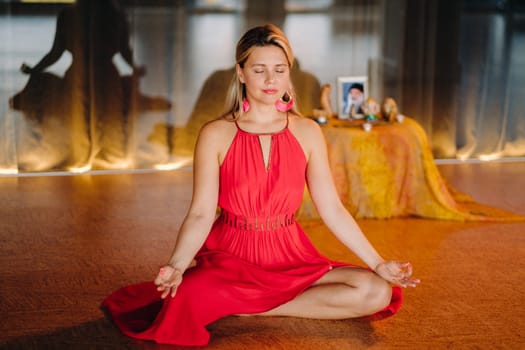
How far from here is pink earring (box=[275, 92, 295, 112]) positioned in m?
2.90

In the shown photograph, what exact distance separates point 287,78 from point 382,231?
1685mm

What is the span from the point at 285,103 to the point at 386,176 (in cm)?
175

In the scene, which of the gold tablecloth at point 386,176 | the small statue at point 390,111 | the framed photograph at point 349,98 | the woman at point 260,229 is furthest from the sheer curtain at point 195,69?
the woman at point 260,229

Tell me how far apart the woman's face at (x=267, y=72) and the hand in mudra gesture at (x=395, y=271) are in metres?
0.66

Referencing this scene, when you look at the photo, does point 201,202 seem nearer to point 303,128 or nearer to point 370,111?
point 303,128

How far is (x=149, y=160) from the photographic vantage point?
19.4ft

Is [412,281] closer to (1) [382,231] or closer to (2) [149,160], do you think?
(1) [382,231]

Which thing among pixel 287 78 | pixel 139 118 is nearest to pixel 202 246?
pixel 287 78

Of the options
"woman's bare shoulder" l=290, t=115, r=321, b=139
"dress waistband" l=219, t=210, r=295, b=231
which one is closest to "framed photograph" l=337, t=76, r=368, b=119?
"woman's bare shoulder" l=290, t=115, r=321, b=139

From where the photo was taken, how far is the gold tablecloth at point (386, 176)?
4500 millimetres

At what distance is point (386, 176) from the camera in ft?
14.9

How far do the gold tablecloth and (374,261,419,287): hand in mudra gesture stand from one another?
172cm

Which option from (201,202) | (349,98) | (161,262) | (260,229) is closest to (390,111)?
(349,98)

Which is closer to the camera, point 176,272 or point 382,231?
point 176,272
